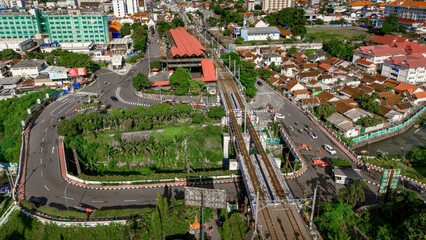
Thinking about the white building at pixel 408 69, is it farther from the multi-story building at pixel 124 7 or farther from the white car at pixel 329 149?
the multi-story building at pixel 124 7

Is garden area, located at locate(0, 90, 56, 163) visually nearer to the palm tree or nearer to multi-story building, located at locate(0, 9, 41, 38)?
the palm tree

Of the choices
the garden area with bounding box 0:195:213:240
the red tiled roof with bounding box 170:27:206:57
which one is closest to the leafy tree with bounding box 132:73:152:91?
the red tiled roof with bounding box 170:27:206:57

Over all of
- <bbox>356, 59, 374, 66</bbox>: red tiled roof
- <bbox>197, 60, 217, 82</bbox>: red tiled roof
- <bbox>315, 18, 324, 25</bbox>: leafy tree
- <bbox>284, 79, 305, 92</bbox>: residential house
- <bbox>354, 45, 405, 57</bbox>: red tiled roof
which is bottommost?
<bbox>284, 79, 305, 92</bbox>: residential house

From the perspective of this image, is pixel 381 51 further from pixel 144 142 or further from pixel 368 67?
pixel 144 142

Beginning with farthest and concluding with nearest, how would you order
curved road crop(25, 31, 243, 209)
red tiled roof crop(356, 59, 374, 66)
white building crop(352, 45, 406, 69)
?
white building crop(352, 45, 406, 69) → red tiled roof crop(356, 59, 374, 66) → curved road crop(25, 31, 243, 209)

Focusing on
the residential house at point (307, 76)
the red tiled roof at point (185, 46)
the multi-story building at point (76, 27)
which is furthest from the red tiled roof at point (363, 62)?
the multi-story building at point (76, 27)

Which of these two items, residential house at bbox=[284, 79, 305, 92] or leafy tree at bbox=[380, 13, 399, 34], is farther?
leafy tree at bbox=[380, 13, 399, 34]
